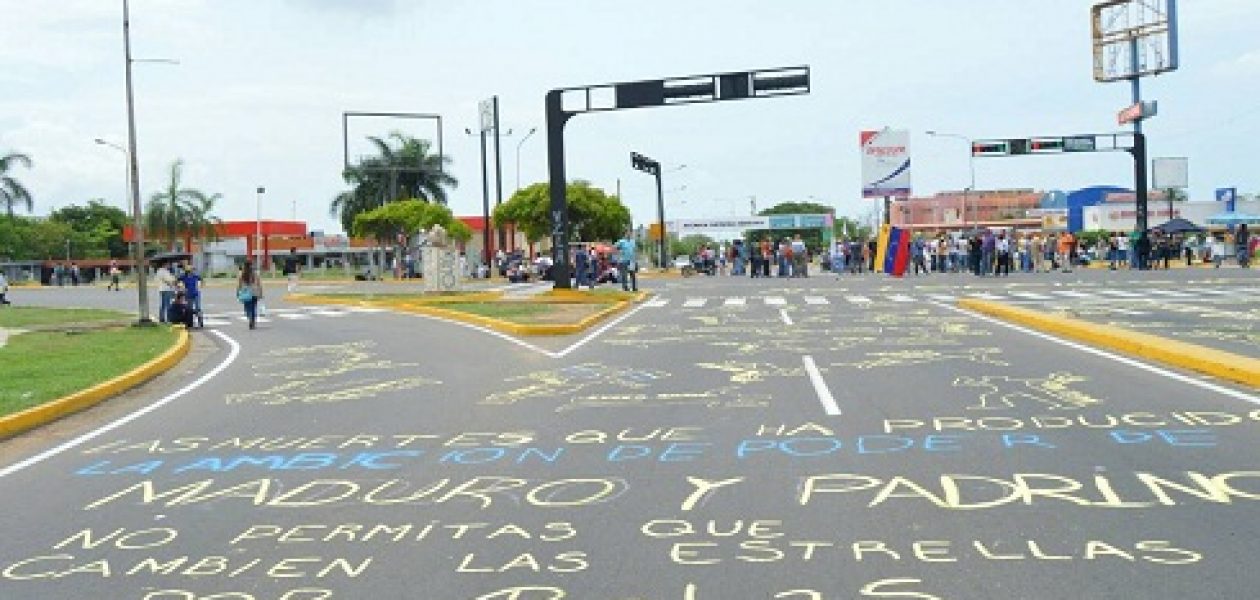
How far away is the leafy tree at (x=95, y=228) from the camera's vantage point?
113438mm

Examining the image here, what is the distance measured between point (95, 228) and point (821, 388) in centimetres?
11892

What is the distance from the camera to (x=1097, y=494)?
7.68 m

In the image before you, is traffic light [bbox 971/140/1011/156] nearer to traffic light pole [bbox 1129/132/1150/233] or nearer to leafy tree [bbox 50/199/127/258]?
traffic light pole [bbox 1129/132/1150/233]

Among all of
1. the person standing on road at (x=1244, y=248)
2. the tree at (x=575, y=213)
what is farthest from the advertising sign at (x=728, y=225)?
the person standing on road at (x=1244, y=248)

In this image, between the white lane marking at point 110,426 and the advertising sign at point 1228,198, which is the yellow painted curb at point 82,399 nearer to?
the white lane marking at point 110,426

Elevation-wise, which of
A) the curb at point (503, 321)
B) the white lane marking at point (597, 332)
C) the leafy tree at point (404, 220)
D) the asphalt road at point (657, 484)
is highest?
the leafy tree at point (404, 220)

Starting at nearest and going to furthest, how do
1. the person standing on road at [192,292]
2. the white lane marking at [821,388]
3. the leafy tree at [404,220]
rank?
the white lane marking at [821,388] → the person standing on road at [192,292] → the leafy tree at [404,220]

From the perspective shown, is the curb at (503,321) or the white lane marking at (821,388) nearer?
the white lane marking at (821,388)

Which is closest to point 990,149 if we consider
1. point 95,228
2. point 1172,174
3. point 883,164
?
point 883,164

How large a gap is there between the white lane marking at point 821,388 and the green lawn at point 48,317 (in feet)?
63.8

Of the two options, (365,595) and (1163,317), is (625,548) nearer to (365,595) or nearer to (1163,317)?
(365,595)

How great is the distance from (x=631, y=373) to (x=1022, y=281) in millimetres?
26883

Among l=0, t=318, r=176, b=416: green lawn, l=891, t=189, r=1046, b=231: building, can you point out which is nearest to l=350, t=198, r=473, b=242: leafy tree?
l=0, t=318, r=176, b=416: green lawn

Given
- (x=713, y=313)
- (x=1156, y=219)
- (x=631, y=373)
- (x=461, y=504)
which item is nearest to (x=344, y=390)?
(x=631, y=373)
